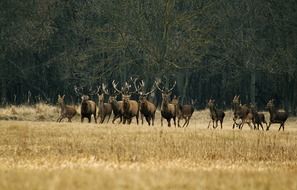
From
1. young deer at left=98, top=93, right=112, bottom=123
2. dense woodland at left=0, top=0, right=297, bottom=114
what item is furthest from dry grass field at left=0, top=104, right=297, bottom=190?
dense woodland at left=0, top=0, right=297, bottom=114

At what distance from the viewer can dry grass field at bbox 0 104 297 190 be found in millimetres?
9812

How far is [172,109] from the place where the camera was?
35.0m

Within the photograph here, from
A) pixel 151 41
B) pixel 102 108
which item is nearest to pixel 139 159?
pixel 102 108

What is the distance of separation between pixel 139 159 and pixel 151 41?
114 feet

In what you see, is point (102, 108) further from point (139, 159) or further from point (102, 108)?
point (139, 159)

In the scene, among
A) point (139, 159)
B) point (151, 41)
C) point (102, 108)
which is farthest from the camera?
point (151, 41)

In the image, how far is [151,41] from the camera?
167 feet

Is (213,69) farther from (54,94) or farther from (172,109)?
(172,109)

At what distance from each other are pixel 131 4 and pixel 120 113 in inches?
685

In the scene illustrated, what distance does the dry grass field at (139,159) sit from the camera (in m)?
9.81

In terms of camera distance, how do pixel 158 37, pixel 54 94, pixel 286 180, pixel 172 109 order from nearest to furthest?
pixel 286 180, pixel 172 109, pixel 158 37, pixel 54 94

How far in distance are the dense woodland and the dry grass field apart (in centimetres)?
2395

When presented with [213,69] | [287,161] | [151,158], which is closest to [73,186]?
[151,158]

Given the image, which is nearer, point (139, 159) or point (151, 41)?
point (139, 159)
